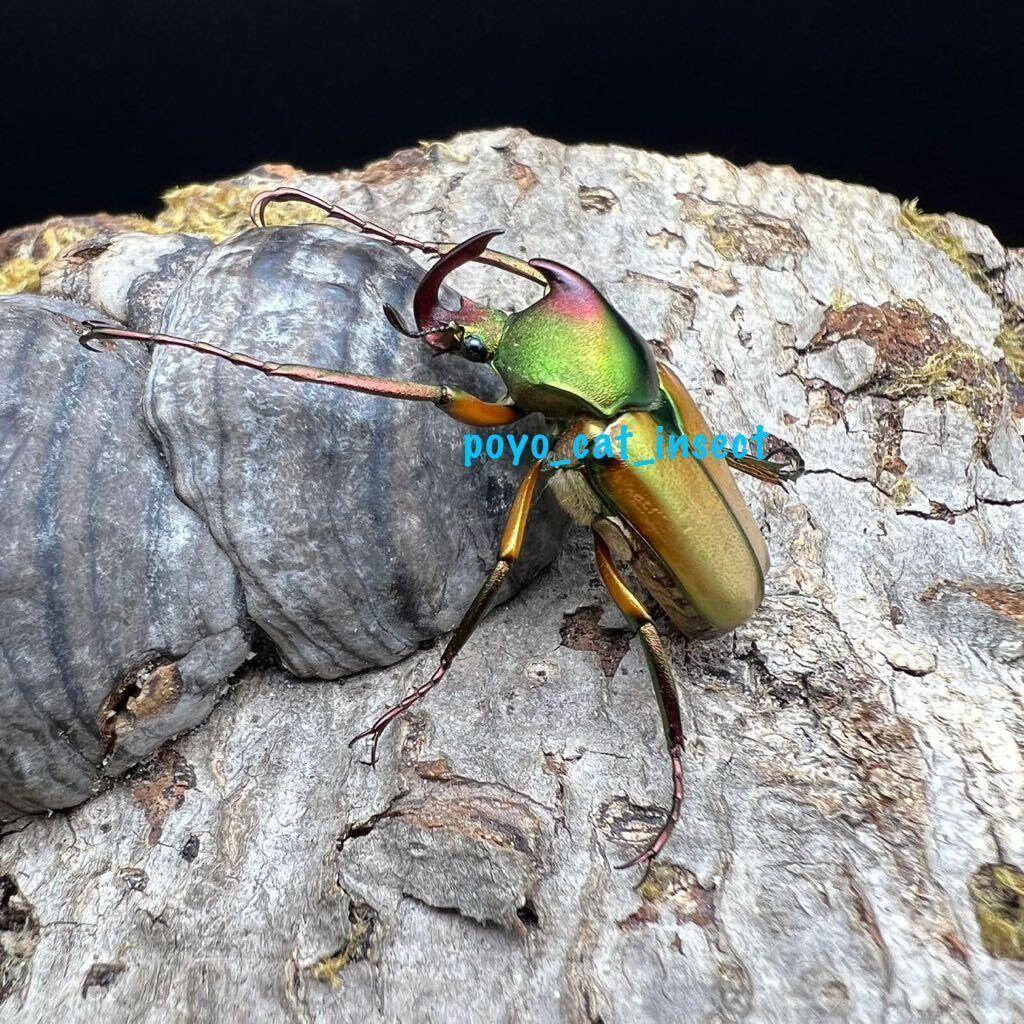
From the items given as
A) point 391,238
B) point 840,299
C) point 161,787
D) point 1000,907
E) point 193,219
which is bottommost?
point 161,787

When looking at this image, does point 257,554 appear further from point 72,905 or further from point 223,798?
point 72,905

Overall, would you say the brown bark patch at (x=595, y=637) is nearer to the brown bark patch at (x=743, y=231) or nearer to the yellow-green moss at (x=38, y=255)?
the brown bark patch at (x=743, y=231)

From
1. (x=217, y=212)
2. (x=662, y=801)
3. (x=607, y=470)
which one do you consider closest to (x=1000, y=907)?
(x=662, y=801)

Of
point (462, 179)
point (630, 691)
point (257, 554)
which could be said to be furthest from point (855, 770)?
point (462, 179)

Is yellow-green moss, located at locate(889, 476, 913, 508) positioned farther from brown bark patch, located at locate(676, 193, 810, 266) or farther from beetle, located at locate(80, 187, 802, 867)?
brown bark patch, located at locate(676, 193, 810, 266)

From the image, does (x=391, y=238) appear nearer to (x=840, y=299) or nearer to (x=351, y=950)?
(x=840, y=299)
